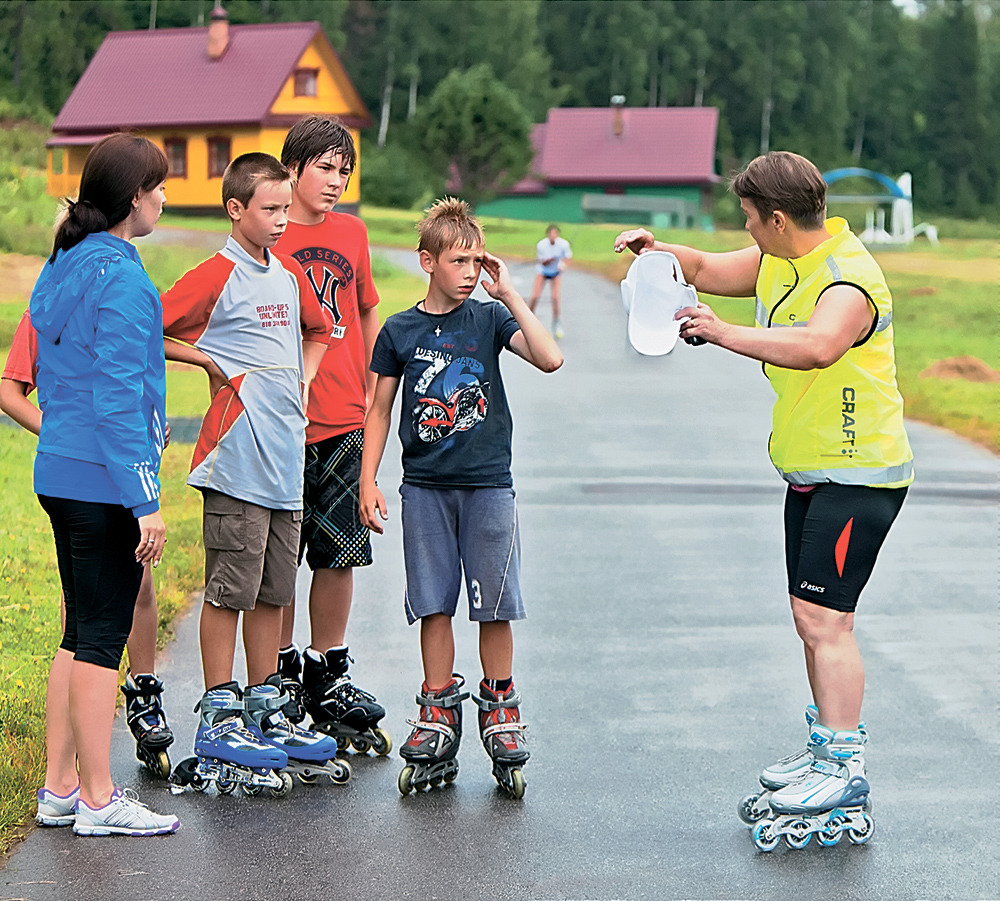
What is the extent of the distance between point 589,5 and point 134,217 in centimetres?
8825

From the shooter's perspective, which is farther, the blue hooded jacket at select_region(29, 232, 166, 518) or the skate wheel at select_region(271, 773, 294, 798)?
the skate wheel at select_region(271, 773, 294, 798)

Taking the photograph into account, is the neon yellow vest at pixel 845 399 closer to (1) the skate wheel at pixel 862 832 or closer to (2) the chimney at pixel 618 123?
(1) the skate wheel at pixel 862 832

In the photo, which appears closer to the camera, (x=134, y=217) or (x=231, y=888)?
(x=231, y=888)

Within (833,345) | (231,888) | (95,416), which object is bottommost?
(231,888)

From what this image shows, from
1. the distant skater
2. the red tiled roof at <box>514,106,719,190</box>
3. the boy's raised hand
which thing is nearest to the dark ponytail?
the boy's raised hand

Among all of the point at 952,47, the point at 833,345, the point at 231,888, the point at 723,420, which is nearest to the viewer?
the point at 231,888

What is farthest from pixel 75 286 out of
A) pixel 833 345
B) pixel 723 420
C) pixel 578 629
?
pixel 723 420

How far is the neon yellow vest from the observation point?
13.5ft

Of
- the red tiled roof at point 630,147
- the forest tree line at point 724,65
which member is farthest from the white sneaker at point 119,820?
the red tiled roof at point 630,147

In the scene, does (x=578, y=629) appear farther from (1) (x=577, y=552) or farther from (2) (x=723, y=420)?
(2) (x=723, y=420)

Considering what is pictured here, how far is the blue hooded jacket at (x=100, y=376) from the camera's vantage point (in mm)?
3836

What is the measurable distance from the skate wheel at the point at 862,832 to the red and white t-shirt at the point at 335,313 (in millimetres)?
2129

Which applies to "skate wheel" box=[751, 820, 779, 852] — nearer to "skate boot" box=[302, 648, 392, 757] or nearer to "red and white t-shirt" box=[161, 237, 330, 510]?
"skate boot" box=[302, 648, 392, 757]

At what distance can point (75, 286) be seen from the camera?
3898mm
